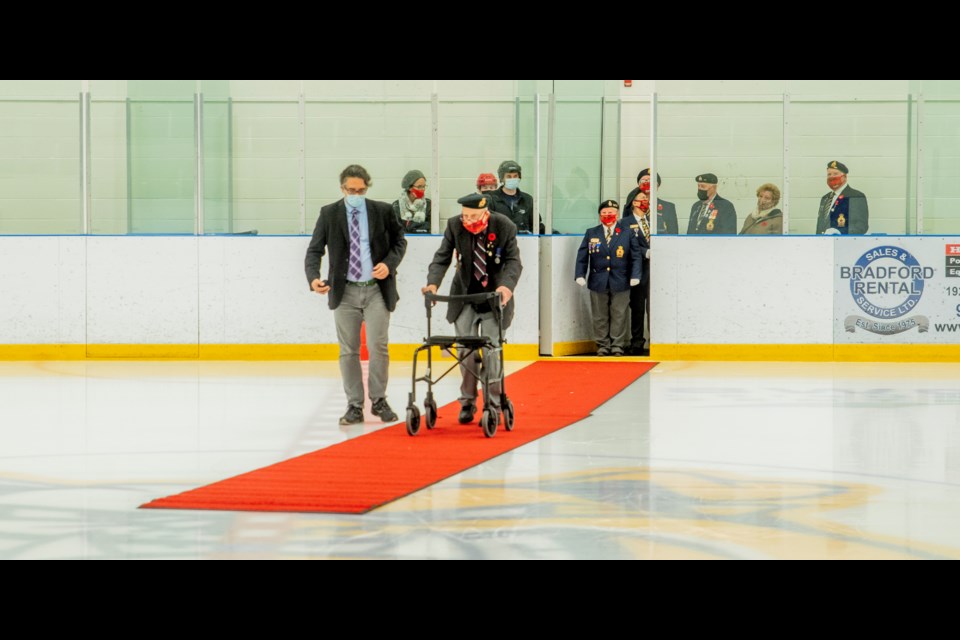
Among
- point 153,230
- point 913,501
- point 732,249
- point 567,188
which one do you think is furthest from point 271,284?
point 913,501

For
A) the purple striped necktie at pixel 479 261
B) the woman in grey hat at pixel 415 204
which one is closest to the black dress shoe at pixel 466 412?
the purple striped necktie at pixel 479 261

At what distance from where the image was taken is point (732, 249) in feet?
51.1

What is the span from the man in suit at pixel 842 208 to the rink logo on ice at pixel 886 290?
1.23 feet

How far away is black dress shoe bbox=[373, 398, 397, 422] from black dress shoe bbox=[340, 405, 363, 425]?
132mm

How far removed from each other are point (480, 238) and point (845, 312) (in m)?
7.20

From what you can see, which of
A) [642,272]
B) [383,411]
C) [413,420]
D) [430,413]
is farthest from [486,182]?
Answer: [413,420]

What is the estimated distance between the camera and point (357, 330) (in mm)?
9914

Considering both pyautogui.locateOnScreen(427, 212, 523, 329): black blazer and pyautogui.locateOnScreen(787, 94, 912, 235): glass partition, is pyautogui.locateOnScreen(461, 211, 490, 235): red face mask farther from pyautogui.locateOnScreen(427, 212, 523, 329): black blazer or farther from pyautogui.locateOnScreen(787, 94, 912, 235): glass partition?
pyautogui.locateOnScreen(787, 94, 912, 235): glass partition

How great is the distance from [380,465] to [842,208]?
9396 millimetres

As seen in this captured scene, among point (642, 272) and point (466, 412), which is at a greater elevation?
point (642, 272)

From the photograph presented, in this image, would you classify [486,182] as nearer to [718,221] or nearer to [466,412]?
[718,221]

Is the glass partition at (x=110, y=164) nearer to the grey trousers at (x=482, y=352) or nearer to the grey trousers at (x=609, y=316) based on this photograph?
the grey trousers at (x=609, y=316)

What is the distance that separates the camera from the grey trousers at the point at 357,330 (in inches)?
388
